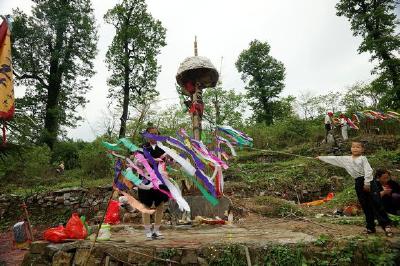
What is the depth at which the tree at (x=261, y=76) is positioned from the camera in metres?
33.0

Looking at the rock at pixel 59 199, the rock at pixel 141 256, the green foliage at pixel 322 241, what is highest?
the rock at pixel 59 199

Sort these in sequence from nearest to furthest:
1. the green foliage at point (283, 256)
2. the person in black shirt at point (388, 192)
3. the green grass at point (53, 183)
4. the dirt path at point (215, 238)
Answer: the green foliage at point (283, 256)
the dirt path at point (215, 238)
the person in black shirt at point (388, 192)
the green grass at point (53, 183)

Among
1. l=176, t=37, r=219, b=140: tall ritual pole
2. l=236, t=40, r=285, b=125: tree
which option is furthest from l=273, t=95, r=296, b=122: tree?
l=176, t=37, r=219, b=140: tall ritual pole

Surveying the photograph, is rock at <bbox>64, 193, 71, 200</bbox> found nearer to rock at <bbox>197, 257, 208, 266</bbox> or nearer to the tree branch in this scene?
rock at <bbox>197, 257, 208, 266</bbox>

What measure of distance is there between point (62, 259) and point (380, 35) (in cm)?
2267

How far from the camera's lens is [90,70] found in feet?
79.8

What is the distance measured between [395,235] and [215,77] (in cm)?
548

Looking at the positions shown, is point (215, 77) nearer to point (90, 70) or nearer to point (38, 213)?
point (38, 213)

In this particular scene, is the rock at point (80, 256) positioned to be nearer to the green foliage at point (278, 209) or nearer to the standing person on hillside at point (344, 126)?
the green foliage at point (278, 209)

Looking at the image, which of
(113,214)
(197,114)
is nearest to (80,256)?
(113,214)

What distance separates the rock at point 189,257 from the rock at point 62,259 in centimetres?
152

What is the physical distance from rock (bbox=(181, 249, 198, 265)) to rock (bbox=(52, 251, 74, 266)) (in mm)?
1518

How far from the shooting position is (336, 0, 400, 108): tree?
762 inches

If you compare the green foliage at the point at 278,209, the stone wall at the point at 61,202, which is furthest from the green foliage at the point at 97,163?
the green foliage at the point at 278,209
